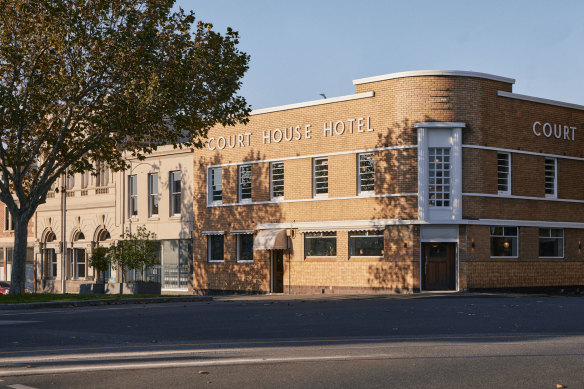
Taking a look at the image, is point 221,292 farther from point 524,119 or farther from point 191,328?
point 191,328

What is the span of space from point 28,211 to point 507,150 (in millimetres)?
20160

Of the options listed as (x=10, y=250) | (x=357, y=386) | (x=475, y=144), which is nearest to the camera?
(x=357, y=386)

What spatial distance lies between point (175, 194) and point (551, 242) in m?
19.6

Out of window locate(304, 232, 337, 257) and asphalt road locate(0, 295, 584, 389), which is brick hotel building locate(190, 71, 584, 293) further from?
asphalt road locate(0, 295, 584, 389)

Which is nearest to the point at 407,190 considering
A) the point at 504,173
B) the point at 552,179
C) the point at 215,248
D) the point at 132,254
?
the point at 504,173

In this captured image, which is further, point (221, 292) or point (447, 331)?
point (221, 292)

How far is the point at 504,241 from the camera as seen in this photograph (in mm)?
38531

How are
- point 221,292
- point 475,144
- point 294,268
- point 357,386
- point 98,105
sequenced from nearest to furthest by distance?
point 357,386, point 98,105, point 475,144, point 294,268, point 221,292

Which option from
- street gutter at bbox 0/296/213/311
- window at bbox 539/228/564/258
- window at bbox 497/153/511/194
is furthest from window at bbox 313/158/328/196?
window at bbox 539/228/564/258

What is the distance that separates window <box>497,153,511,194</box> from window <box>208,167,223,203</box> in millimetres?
14027

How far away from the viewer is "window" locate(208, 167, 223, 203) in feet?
146

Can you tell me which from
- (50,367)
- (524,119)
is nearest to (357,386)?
(50,367)

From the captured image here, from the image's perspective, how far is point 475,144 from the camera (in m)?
37.1

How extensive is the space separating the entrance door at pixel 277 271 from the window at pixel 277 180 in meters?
2.72
